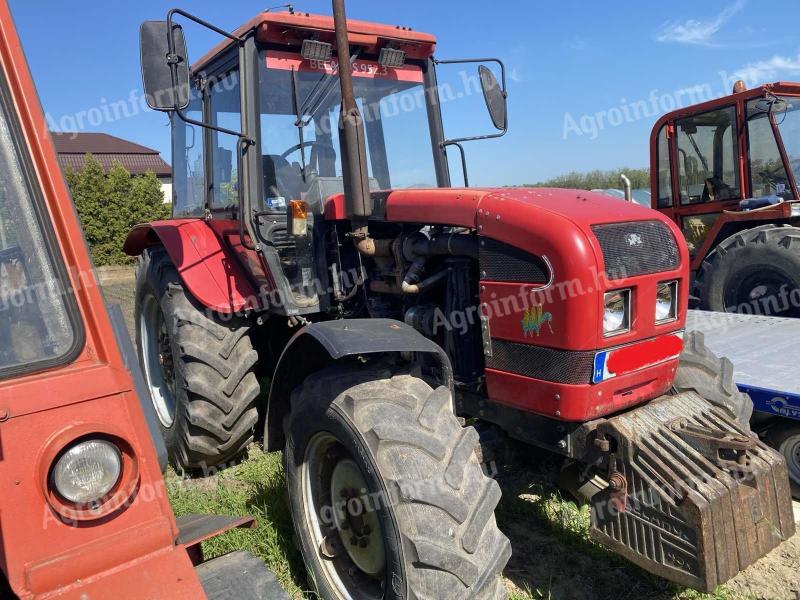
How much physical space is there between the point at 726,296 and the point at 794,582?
3.93 meters

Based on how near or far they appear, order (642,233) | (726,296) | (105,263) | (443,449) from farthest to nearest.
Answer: (105,263) < (726,296) < (642,233) < (443,449)

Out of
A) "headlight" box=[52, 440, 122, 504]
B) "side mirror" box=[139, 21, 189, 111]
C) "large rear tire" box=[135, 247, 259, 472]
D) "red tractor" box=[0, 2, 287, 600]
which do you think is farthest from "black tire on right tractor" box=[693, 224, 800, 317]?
"headlight" box=[52, 440, 122, 504]

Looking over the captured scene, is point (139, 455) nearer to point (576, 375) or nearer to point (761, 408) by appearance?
point (576, 375)

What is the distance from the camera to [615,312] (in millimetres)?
2379

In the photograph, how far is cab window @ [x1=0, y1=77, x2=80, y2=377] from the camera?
4.81ft

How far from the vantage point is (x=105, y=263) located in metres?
17.8

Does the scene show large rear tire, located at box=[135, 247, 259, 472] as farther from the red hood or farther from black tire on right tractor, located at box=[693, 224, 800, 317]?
black tire on right tractor, located at box=[693, 224, 800, 317]

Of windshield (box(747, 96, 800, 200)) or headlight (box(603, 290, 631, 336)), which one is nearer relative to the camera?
headlight (box(603, 290, 631, 336))

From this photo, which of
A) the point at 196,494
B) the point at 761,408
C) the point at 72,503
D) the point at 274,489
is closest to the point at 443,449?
the point at 72,503

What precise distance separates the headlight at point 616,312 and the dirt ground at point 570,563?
1079mm

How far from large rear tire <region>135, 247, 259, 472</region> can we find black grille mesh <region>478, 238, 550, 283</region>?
1570 mm

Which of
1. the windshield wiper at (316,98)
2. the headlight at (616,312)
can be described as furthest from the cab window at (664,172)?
the headlight at (616,312)

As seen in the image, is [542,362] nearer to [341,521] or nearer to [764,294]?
[341,521]

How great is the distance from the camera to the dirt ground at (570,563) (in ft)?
8.37
